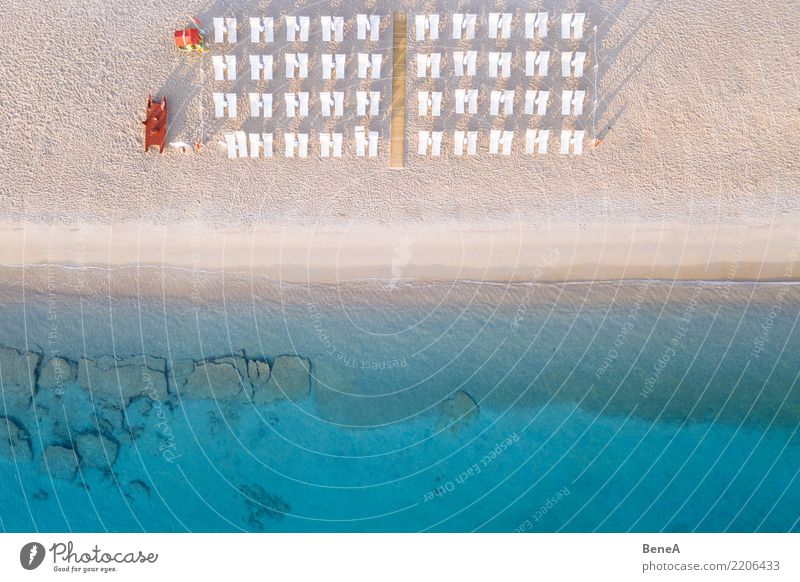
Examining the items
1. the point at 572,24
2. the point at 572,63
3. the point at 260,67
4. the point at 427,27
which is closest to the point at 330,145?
the point at 260,67

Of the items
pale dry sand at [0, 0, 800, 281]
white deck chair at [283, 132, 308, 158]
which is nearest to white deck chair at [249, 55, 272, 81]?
pale dry sand at [0, 0, 800, 281]

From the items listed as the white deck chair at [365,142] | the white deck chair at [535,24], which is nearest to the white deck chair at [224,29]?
the white deck chair at [365,142]

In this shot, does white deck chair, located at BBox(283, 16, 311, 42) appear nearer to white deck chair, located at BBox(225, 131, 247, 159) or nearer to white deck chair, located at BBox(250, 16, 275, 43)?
white deck chair, located at BBox(250, 16, 275, 43)

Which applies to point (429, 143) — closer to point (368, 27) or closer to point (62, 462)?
point (368, 27)

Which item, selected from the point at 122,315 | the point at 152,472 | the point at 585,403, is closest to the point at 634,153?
the point at 585,403
